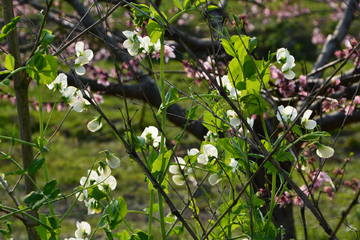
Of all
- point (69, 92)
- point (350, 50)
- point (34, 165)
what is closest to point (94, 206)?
point (34, 165)

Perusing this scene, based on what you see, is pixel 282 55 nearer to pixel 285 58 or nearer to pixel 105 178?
pixel 285 58

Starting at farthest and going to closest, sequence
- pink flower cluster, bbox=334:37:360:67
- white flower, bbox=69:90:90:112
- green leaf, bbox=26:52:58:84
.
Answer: pink flower cluster, bbox=334:37:360:67 < white flower, bbox=69:90:90:112 < green leaf, bbox=26:52:58:84

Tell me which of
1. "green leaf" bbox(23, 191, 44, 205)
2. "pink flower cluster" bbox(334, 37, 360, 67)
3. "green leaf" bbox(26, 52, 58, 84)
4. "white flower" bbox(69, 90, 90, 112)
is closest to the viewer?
"green leaf" bbox(23, 191, 44, 205)

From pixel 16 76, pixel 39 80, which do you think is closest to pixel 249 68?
pixel 39 80

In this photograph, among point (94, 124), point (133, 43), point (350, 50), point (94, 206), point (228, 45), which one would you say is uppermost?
point (350, 50)

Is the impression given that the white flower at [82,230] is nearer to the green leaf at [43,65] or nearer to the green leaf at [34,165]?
the green leaf at [34,165]

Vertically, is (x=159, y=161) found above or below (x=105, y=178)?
above

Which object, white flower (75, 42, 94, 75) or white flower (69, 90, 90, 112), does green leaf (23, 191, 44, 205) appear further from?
white flower (75, 42, 94, 75)

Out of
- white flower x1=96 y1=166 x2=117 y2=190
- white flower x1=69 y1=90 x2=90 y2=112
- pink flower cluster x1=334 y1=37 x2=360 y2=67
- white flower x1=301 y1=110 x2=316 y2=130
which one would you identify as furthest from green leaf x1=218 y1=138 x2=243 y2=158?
pink flower cluster x1=334 y1=37 x2=360 y2=67

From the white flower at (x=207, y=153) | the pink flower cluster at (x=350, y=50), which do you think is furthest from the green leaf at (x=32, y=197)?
the pink flower cluster at (x=350, y=50)

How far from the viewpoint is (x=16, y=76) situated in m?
1.15

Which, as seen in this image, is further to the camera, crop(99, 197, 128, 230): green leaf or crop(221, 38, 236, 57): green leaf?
crop(99, 197, 128, 230): green leaf

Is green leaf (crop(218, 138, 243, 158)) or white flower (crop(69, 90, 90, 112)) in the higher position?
green leaf (crop(218, 138, 243, 158))

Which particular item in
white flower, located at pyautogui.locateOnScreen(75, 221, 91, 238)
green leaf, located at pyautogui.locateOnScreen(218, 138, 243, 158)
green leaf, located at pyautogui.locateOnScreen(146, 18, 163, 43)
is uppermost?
green leaf, located at pyautogui.locateOnScreen(146, 18, 163, 43)
